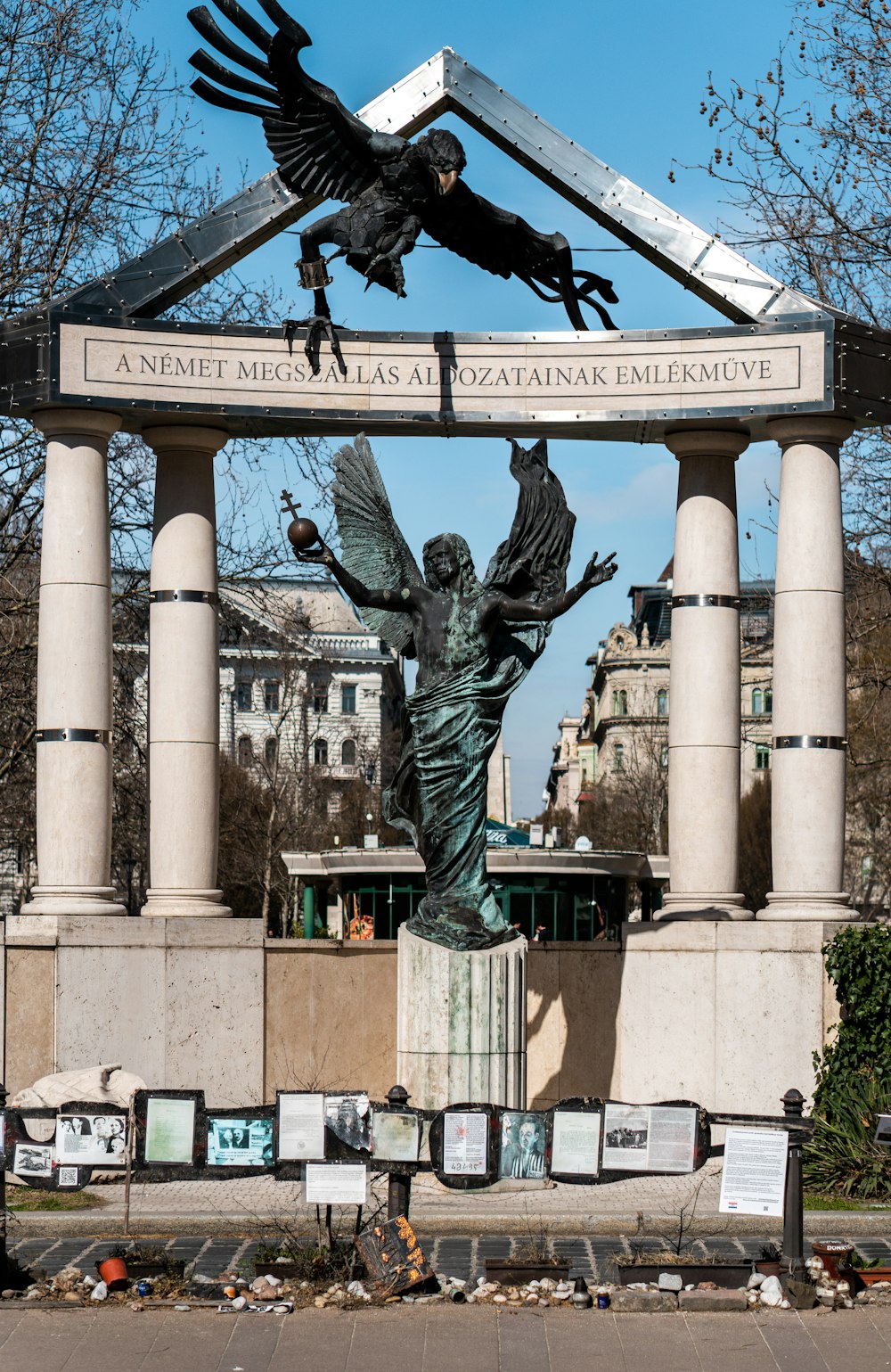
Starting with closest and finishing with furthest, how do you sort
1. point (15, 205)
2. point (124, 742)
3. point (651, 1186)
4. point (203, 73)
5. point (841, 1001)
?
point (651, 1186), point (841, 1001), point (203, 73), point (15, 205), point (124, 742)

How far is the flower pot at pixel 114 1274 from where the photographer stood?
11.4m

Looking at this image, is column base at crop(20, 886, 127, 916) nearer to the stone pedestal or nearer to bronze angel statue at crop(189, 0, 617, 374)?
the stone pedestal

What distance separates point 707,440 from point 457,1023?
6.11 m

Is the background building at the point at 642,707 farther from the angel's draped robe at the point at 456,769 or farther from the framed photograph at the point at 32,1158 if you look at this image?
the framed photograph at the point at 32,1158

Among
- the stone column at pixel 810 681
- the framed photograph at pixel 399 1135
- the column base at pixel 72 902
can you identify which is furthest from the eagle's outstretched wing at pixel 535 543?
the framed photograph at pixel 399 1135

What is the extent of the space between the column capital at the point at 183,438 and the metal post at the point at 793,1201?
9579 mm

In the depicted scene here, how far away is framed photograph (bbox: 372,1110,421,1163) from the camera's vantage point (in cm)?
1206

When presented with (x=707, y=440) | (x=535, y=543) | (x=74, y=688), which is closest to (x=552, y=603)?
(x=535, y=543)

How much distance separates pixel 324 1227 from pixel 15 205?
15147 mm

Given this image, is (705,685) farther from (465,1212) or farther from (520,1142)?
(465,1212)

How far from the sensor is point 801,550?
18.5 m

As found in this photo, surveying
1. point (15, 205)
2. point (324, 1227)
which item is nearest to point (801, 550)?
point (324, 1227)

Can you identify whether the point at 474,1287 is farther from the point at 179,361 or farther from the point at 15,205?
the point at 15,205

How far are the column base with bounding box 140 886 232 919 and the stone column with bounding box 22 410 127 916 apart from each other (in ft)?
1.34
